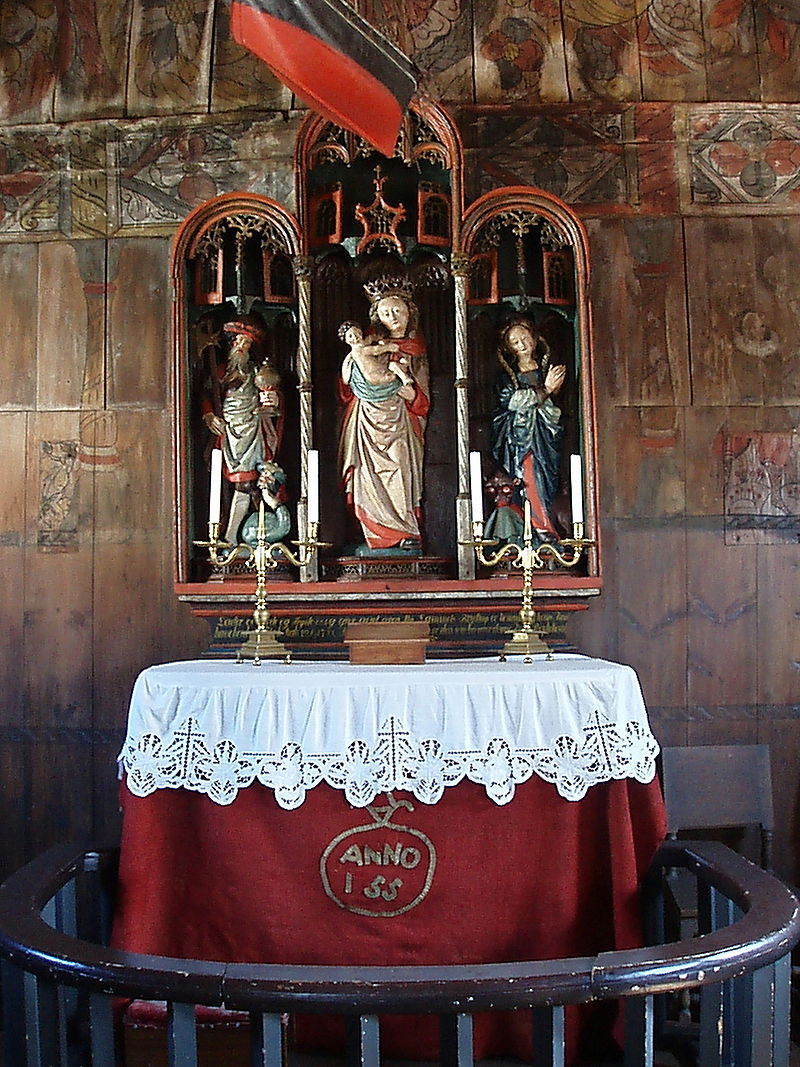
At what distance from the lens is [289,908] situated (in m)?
3.33

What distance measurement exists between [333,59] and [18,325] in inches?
101

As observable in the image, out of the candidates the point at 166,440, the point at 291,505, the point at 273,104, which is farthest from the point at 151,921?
the point at 273,104

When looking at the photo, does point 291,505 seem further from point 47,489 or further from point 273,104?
point 273,104

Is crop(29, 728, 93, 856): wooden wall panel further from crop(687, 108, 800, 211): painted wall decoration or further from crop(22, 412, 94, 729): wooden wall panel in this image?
crop(687, 108, 800, 211): painted wall decoration

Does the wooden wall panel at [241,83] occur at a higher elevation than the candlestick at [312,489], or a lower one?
higher

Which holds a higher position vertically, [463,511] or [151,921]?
[463,511]

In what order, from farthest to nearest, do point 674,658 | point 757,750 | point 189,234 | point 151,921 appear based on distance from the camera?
point 674,658
point 189,234
point 757,750
point 151,921

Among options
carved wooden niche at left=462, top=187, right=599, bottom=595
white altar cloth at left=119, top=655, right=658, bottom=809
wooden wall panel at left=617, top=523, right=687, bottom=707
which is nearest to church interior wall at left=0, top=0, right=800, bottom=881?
wooden wall panel at left=617, top=523, right=687, bottom=707

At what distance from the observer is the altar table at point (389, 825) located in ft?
10.7

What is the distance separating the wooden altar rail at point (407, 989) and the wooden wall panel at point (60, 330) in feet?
10.5

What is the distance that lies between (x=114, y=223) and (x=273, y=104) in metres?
1.03

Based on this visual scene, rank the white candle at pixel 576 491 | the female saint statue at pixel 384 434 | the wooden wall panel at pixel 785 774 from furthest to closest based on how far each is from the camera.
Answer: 1. the wooden wall panel at pixel 785 774
2. the female saint statue at pixel 384 434
3. the white candle at pixel 576 491

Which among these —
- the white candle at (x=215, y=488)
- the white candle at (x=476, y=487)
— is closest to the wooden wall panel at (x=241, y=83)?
the white candle at (x=215, y=488)

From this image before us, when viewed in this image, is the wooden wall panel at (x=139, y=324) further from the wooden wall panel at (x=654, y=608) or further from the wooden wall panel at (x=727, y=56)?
the wooden wall panel at (x=727, y=56)
